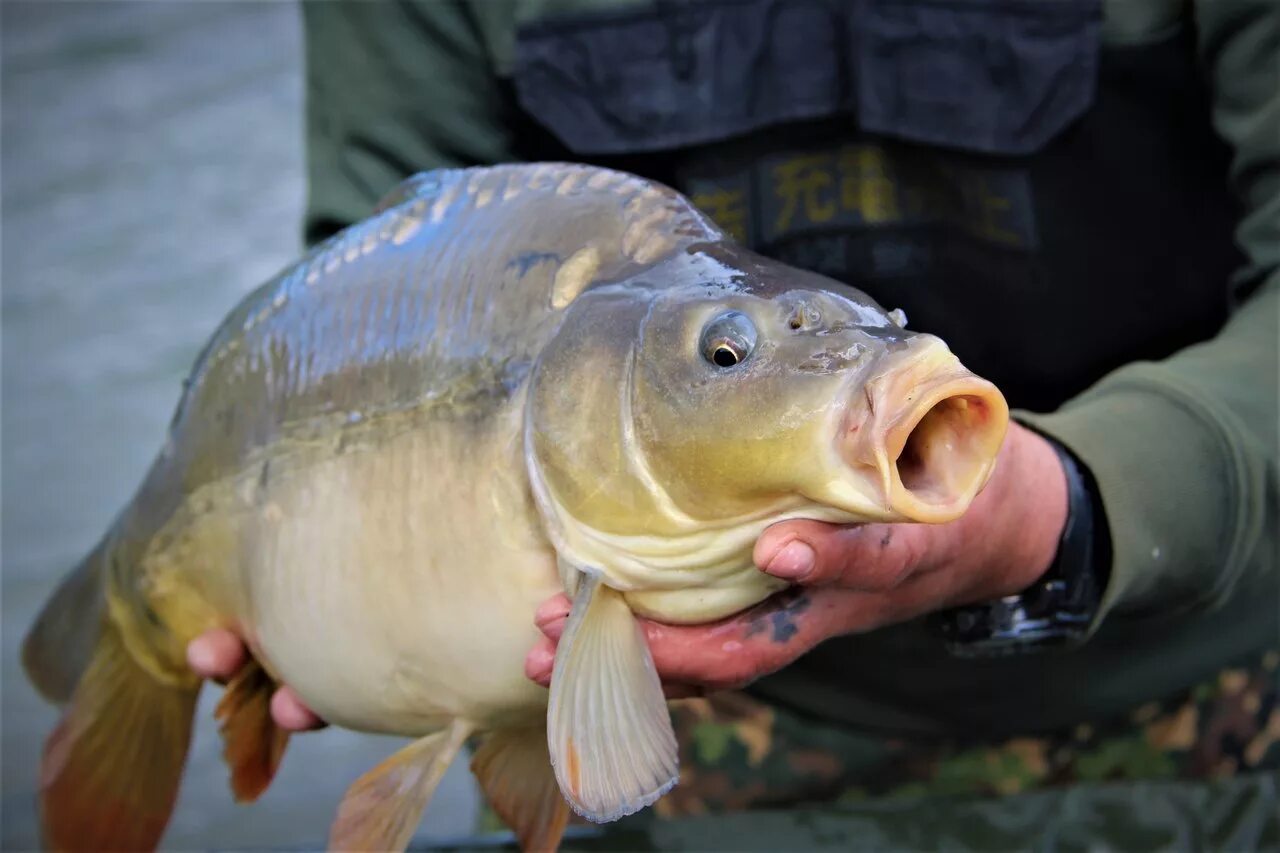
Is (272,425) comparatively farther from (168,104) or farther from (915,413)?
(168,104)

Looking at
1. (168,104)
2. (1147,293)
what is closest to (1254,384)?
(1147,293)

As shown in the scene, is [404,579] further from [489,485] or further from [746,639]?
[746,639]

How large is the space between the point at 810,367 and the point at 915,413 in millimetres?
75

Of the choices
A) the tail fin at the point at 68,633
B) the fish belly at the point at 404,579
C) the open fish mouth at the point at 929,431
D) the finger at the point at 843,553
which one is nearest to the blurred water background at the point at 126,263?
the tail fin at the point at 68,633

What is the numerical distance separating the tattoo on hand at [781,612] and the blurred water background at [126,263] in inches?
62.1

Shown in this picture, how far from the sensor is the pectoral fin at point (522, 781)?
861mm

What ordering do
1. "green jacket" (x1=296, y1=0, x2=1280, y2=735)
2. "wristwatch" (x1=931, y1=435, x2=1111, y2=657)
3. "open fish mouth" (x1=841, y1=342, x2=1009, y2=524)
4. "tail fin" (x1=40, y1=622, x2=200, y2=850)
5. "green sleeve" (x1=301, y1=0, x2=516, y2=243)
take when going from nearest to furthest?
"open fish mouth" (x1=841, y1=342, x2=1009, y2=524) → "wristwatch" (x1=931, y1=435, x2=1111, y2=657) → "tail fin" (x1=40, y1=622, x2=200, y2=850) → "green jacket" (x1=296, y1=0, x2=1280, y2=735) → "green sleeve" (x1=301, y1=0, x2=516, y2=243)

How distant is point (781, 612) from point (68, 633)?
2.05ft

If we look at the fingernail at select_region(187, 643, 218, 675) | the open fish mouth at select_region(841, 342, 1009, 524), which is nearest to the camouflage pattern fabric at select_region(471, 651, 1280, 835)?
the fingernail at select_region(187, 643, 218, 675)

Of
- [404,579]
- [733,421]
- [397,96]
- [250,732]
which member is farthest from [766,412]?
[397,96]

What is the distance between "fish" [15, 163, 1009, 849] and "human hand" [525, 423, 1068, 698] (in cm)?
2

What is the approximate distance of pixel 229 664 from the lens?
1.00 meters

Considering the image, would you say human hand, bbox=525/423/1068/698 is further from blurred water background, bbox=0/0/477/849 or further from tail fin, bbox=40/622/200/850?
blurred water background, bbox=0/0/477/849

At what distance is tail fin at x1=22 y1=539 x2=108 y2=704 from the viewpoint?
1077mm
